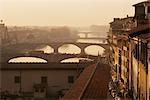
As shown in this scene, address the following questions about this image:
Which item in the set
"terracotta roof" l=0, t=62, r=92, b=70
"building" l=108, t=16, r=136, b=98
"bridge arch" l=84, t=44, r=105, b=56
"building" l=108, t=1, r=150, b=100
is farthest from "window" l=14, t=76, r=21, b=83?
"bridge arch" l=84, t=44, r=105, b=56

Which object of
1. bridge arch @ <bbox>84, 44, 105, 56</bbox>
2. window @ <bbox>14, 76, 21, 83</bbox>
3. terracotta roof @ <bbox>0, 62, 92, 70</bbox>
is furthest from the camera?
bridge arch @ <bbox>84, 44, 105, 56</bbox>

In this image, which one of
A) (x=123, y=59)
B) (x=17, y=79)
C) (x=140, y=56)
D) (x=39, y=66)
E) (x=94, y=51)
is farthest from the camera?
(x=94, y=51)

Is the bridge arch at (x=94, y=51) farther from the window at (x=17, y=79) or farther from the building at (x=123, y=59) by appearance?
the building at (x=123, y=59)

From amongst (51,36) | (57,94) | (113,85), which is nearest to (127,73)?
(113,85)

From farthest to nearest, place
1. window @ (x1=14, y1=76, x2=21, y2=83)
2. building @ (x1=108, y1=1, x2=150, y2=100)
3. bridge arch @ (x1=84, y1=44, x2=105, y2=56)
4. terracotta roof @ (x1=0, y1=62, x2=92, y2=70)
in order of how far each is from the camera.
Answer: bridge arch @ (x1=84, y1=44, x2=105, y2=56) < terracotta roof @ (x1=0, y1=62, x2=92, y2=70) < window @ (x1=14, y1=76, x2=21, y2=83) < building @ (x1=108, y1=1, x2=150, y2=100)

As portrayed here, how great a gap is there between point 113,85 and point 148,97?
14.7 ft

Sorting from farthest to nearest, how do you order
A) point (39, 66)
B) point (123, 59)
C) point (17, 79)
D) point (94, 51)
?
point (94, 51), point (39, 66), point (17, 79), point (123, 59)

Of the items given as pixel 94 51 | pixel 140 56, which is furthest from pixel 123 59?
pixel 94 51

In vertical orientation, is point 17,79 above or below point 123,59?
below

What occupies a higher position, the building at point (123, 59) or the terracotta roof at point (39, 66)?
the building at point (123, 59)

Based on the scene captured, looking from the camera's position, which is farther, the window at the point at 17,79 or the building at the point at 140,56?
the window at the point at 17,79

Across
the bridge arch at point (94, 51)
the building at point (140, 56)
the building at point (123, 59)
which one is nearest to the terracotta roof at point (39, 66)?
the building at point (123, 59)

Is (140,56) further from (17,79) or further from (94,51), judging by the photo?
(94,51)

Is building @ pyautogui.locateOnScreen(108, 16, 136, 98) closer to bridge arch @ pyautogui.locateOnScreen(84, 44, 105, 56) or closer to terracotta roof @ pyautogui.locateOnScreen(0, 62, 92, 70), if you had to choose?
terracotta roof @ pyautogui.locateOnScreen(0, 62, 92, 70)
